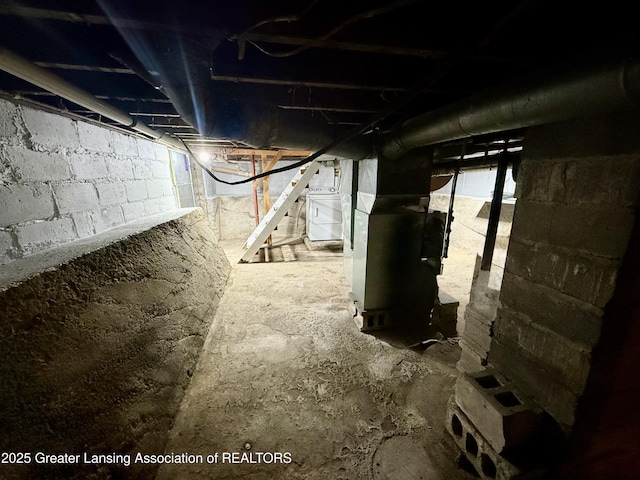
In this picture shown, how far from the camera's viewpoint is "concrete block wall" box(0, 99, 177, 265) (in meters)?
1.51

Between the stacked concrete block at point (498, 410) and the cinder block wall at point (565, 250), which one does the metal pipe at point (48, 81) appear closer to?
the cinder block wall at point (565, 250)

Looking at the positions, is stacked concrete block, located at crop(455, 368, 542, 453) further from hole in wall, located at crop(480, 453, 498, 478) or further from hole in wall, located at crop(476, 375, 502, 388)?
hole in wall, located at crop(480, 453, 498, 478)

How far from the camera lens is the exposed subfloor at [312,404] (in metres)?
1.39

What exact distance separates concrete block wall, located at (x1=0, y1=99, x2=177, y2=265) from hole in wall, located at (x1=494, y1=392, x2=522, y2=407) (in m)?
2.82

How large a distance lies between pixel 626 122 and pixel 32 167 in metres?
3.00

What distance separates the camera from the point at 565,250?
1058 mm

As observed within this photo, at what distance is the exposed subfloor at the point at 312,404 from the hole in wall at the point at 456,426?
0.29ft

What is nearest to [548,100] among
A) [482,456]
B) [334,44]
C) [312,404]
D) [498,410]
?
[334,44]

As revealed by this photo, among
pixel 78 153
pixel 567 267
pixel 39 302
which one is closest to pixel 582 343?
pixel 567 267

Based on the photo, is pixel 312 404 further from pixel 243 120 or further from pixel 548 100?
pixel 548 100

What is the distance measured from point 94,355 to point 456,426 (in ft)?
6.85

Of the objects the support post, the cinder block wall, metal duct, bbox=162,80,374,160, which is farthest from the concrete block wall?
the support post

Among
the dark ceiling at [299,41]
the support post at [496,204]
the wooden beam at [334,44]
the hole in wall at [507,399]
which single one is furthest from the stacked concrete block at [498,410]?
the wooden beam at [334,44]

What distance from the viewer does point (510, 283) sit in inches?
51.5
